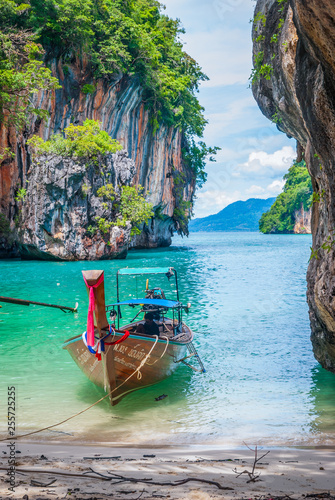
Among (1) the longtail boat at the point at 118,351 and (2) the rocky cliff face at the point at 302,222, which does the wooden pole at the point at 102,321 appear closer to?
(1) the longtail boat at the point at 118,351

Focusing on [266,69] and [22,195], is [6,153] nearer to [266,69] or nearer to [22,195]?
[22,195]

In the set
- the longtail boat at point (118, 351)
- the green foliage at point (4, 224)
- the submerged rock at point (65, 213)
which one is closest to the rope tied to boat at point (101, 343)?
the longtail boat at point (118, 351)

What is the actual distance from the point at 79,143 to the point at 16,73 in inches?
266

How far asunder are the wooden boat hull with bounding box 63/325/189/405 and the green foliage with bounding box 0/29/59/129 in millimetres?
21321

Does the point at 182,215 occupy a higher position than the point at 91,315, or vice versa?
the point at 182,215

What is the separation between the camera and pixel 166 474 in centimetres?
403

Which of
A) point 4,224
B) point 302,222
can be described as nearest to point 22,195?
point 4,224

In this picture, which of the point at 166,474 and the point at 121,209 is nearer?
the point at 166,474

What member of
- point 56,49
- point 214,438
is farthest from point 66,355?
point 56,49

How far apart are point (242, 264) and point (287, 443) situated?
26820 millimetres

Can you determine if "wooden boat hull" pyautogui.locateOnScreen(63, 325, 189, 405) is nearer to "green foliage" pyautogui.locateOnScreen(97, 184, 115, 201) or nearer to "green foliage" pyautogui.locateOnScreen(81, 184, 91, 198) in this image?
"green foliage" pyautogui.locateOnScreen(81, 184, 91, 198)

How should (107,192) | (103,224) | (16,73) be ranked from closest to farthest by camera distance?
1. (16,73)
2. (103,224)
3. (107,192)

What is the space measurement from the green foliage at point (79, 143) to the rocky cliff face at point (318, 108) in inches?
887

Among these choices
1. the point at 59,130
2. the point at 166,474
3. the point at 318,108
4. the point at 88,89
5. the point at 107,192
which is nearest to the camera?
the point at 166,474
